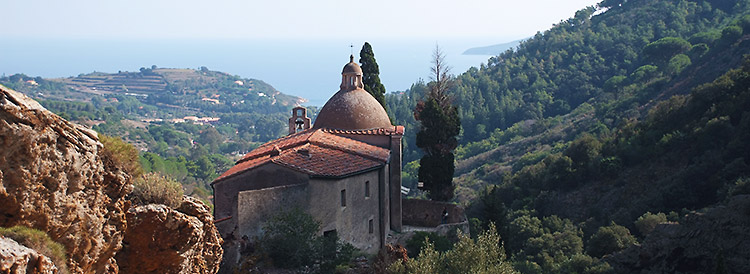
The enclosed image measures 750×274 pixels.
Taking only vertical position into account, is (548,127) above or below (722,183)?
below

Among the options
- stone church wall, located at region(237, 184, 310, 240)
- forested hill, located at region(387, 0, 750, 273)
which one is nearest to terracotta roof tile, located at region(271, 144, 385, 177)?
stone church wall, located at region(237, 184, 310, 240)

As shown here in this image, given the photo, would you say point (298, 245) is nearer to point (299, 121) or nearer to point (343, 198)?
point (343, 198)

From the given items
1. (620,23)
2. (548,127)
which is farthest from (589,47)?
(548,127)

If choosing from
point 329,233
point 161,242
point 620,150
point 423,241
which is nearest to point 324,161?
point 329,233

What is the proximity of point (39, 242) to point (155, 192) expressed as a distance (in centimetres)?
432

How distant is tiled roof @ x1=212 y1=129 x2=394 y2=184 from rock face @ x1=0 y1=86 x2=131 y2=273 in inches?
421

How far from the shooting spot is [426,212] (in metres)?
28.5

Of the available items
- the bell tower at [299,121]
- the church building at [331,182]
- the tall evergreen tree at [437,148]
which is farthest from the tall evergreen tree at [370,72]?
the church building at [331,182]

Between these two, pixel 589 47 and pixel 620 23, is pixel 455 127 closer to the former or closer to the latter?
pixel 589 47

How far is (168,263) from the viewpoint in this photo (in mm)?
11570

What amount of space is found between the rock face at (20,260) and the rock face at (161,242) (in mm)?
3114

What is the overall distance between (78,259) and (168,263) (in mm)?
2500

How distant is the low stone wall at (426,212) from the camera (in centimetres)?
2819

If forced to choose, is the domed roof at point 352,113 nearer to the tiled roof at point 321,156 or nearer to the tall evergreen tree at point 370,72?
the tiled roof at point 321,156
